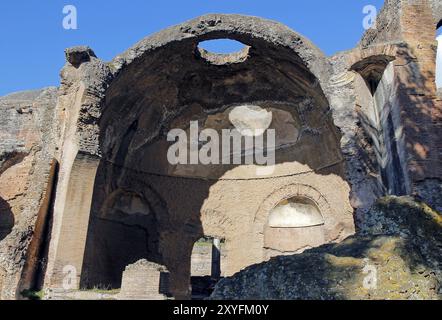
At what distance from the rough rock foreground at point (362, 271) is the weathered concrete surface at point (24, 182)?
7.26m

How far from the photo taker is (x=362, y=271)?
3381 millimetres

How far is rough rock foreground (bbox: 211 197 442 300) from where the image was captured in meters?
3.26

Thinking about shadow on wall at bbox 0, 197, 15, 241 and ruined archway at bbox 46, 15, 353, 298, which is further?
shadow on wall at bbox 0, 197, 15, 241

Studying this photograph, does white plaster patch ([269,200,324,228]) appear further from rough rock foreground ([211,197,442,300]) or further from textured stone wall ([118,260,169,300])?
rough rock foreground ([211,197,442,300])

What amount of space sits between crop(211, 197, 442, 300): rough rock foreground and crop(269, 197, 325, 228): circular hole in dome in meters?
9.84

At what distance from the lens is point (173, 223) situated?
536 inches

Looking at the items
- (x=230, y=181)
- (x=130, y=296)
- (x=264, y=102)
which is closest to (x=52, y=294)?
(x=130, y=296)

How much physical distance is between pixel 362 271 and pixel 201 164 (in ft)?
36.6

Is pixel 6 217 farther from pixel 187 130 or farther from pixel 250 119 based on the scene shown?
pixel 250 119

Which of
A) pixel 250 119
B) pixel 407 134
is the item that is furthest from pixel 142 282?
pixel 250 119

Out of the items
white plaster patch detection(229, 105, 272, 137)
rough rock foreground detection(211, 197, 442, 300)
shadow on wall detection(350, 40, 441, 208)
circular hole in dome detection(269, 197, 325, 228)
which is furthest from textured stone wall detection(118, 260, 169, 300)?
white plaster patch detection(229, 105, 272, 137)

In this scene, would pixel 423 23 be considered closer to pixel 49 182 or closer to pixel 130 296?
pixel 130 296

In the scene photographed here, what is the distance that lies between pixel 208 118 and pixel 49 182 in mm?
5615

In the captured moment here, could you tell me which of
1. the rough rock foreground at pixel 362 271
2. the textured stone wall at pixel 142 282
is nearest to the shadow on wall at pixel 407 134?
the rough rock foreground at pixel 362 271
